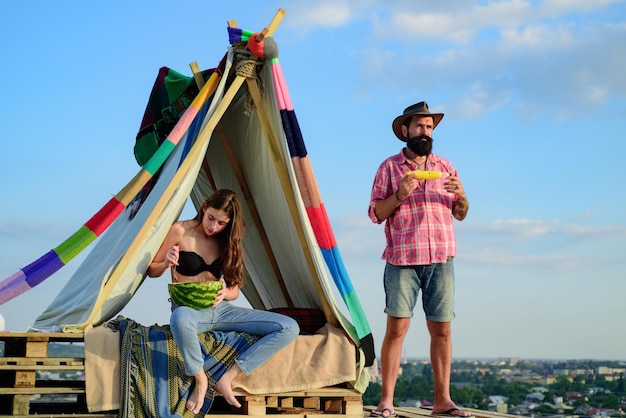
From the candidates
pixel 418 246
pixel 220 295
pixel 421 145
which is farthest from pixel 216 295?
pixel 421 145

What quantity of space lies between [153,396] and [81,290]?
1.06 meters

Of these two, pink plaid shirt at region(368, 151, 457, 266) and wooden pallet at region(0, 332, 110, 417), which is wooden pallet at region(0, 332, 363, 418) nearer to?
wooden pallet at region(0, 332, 110, 417)

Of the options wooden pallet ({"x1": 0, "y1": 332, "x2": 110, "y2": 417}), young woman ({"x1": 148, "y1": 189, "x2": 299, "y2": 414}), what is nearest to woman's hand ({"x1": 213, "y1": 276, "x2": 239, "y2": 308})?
young woman ({"x1": 148, "y1": 189, "x2": 299, "y2": 414})

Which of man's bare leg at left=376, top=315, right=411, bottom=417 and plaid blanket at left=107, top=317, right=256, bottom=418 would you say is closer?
plaid blanket at left=107, top=317, right=256, bottom=418

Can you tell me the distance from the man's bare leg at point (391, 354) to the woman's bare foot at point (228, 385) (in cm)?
116

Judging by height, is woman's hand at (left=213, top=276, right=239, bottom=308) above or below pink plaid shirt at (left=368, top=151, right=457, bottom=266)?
below

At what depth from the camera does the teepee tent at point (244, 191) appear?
5.70 metres

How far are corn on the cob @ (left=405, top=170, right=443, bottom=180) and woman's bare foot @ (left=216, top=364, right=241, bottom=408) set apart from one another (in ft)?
6.08

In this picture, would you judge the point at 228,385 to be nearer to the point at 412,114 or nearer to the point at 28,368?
the point at 28,368

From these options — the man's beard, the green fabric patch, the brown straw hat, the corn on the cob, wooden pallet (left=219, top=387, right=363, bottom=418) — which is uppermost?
the brown straw hat

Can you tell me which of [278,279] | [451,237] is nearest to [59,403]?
[278,279]

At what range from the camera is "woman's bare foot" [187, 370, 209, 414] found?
17.1ft

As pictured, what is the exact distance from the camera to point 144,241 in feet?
18.7

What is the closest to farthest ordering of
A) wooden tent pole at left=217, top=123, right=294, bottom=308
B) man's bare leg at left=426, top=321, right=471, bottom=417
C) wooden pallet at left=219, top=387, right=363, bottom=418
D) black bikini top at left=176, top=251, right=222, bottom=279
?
wooden pallet at left=219, top=387, right=363, bottom=418
black bikini top at left=176, top=251, right=222, bottom=279
man's bare leg at left=426, top=321, right=471, bottom=417
wooden tent pole at left=217, top=123, right=294, bottom=308
